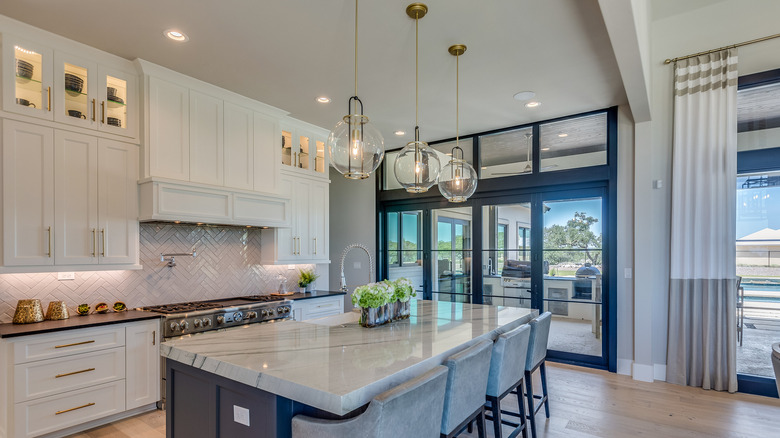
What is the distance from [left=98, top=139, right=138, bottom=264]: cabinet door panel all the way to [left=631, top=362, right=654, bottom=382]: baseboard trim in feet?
16.4

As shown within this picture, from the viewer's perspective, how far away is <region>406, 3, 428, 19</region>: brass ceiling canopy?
2.65 m

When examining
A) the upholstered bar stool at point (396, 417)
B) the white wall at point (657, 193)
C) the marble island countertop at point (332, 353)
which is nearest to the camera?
the upholstered bar stool at point (396, 417)

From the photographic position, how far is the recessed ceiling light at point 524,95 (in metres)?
4.13

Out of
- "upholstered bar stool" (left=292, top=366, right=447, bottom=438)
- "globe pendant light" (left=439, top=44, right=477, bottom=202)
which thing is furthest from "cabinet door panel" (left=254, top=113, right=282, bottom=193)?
"upholstered bar stool" (left=292, top=366, right=447, bottom=438)

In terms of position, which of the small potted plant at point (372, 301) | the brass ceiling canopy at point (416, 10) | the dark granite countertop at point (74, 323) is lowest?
the dark granite countertop at point (74, 323)

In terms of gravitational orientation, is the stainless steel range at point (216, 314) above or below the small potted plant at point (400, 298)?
below

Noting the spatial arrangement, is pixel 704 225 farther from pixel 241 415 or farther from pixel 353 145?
pixel 241 415

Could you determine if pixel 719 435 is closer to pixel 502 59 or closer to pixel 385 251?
pixel 502 59

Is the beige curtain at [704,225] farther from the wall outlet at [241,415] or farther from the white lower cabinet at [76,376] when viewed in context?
the white lower cabinet at [76,376]

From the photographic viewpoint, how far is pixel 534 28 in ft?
9.63

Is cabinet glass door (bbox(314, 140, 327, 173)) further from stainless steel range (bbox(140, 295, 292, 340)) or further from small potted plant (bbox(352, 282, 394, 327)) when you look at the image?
small potted plant (bbox(352, 282, 394, 327))

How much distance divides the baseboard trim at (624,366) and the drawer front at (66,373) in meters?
4.82

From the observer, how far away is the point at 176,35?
3002mm

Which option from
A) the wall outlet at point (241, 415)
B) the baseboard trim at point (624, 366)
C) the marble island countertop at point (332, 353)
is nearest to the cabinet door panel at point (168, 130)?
the marble island countertop at point (332, 353)
